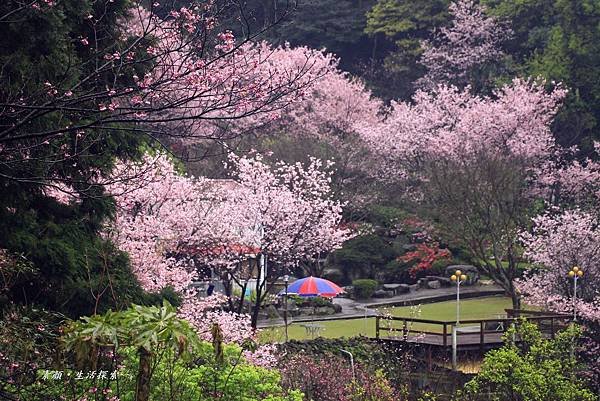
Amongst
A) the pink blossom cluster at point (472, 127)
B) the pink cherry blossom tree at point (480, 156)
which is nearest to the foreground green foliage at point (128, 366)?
the pink cherry blossom tree at point (480, 156)

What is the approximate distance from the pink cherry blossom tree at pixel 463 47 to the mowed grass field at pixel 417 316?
1310cm

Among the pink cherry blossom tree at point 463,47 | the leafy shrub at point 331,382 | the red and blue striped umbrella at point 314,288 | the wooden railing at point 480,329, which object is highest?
the pink cherry blossom tree at point 463,47

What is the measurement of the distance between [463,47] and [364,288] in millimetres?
14532

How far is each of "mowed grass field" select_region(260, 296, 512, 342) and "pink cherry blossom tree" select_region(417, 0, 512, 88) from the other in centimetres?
1310

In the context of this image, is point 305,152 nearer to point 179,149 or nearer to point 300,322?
point 179,149

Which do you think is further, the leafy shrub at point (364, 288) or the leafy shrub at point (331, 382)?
the leafy shrub at point (364, 288)

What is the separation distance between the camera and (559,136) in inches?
1314

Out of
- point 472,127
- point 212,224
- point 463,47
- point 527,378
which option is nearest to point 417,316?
point 212,224

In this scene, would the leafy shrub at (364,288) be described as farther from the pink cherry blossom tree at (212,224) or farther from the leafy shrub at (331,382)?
the leafy shrub at (331,382)

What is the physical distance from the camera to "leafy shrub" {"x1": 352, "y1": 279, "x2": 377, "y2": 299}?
2795cm

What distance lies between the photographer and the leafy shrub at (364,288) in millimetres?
27953

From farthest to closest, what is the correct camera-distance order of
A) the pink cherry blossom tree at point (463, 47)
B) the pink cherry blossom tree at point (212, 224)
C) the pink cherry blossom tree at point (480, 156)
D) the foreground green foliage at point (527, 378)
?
1. the pink cherry blossom tree at point (463, 47)
2. the pink cherry blossom tree at point (480, 156)
3. the pink cherry blossom tree at point (212, 224)
4. the foreground green foliage at point (527, 378)

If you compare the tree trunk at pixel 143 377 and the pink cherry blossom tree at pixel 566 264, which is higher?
the pink cherry blossom tree at pixel 566 264

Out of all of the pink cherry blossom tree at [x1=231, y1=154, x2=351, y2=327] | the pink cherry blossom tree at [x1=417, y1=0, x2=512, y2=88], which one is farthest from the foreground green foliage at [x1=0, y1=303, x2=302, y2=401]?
the pink cherry blossom tree at [x1=417, y1=0, x2=512, y2=88]
